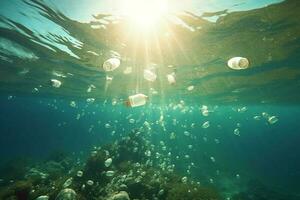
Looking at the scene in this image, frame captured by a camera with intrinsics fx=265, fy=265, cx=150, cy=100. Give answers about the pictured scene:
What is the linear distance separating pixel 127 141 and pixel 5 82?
20.1 meters

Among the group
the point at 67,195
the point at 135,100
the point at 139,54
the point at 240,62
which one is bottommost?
the point at 67,195

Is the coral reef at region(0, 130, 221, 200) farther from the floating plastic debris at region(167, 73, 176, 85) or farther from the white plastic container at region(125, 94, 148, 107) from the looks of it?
the floating plastic debris at region(167, 73, 176, 85)

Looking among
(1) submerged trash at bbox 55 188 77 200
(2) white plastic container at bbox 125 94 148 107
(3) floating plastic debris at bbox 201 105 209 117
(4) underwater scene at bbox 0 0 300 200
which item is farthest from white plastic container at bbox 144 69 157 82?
(2) white plastic container at bbox 125 94 148 107

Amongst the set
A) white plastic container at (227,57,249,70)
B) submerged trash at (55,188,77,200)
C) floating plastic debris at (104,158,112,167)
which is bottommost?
submerged trash at (55,188,77,200)

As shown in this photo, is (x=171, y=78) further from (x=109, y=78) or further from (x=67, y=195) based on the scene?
(x=67, y=195)

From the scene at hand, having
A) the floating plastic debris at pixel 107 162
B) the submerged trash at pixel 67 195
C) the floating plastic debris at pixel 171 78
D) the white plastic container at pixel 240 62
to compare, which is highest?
the floating plastic debris at pixel 171 78

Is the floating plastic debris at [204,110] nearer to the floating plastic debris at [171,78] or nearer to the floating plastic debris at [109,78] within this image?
the floating plastic debris at [171,78]

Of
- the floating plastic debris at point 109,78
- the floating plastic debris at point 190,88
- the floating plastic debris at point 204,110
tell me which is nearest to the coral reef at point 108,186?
the floating plastic debris at point 204,110

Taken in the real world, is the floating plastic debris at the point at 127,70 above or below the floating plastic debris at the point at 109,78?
below

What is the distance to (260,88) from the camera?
3125cm

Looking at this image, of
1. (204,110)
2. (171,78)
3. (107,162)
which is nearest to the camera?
(107,162)

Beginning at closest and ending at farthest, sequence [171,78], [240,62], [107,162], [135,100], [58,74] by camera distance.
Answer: [135,100]
[240,62]
[107,162]
[171,78]
[58,74]

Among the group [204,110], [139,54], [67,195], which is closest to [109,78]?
[139,54]

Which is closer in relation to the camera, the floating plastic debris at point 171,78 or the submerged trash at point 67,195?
the submerged trash at point 67,195
